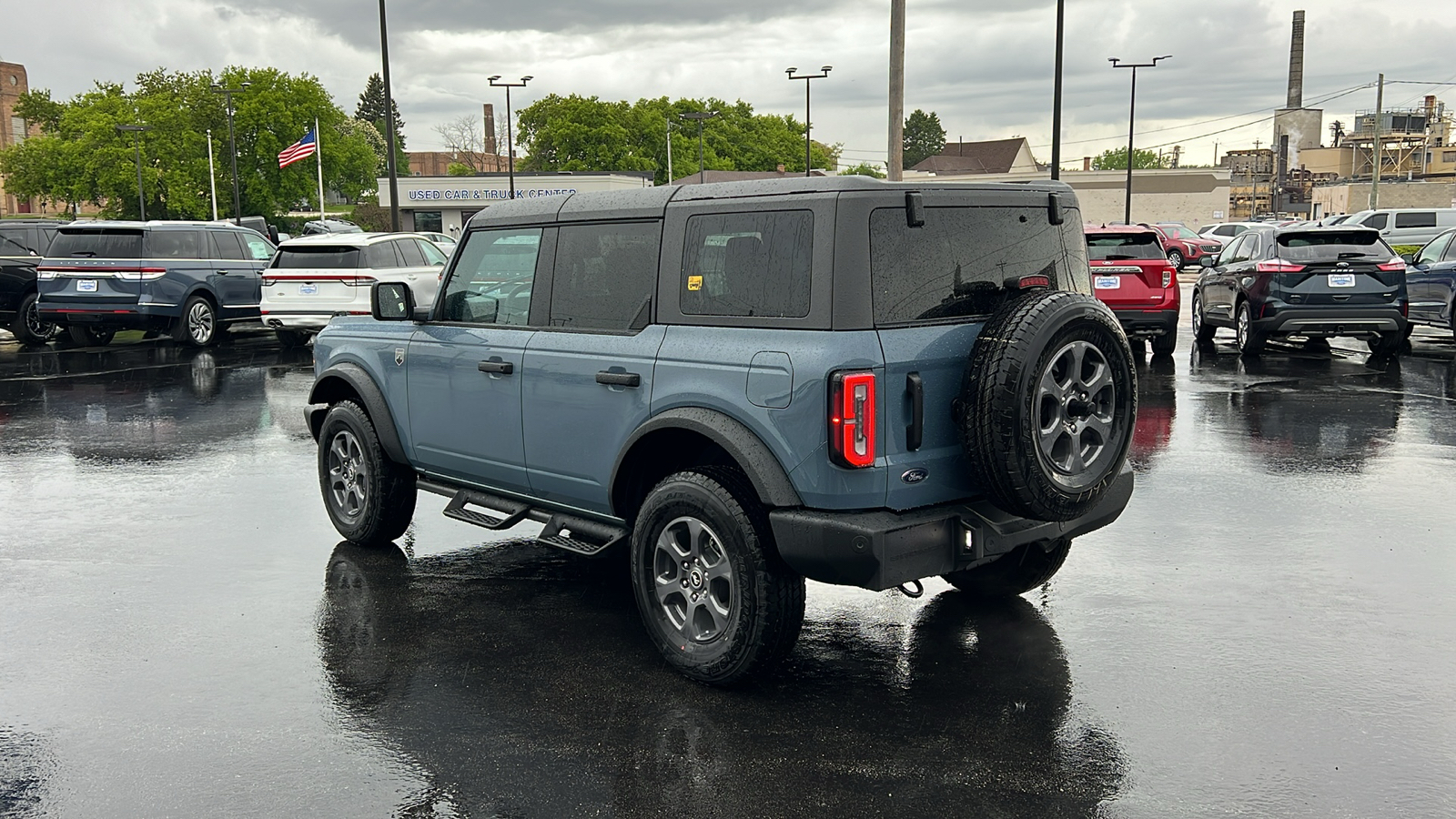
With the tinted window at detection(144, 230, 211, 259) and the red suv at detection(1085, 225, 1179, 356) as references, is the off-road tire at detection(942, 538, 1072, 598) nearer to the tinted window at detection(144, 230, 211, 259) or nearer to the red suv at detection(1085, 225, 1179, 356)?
the red suv at detection(1085, 225, 1179, 356)

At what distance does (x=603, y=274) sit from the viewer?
5.20 metres

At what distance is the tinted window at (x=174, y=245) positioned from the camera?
17.5m

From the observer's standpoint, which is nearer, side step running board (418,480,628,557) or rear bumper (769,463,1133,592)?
rear bumper (769,463,1133,592)

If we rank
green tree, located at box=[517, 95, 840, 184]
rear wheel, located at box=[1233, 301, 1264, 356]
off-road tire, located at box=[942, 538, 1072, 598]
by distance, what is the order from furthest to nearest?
green tree, located at box=[517, 95, 840, 184], rear wheel, located at box=[1233, 301, 1264, 356], off-road tire, located at box=[942, 538, 1072, 598]

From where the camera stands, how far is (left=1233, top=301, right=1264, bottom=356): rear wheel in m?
14.8

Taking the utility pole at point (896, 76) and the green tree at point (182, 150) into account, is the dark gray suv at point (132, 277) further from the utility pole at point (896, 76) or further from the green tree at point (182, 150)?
the green tree at point (182, 150)

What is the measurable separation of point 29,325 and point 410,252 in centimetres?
644

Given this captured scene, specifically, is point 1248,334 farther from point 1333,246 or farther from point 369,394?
point 369,394

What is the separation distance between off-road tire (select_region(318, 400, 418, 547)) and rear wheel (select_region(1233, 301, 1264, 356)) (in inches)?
465

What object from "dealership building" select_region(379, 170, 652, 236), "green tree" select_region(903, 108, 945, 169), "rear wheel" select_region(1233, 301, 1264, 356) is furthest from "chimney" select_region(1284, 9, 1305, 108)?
"rear wheel" select_region(1233, 301, 1264, 356)

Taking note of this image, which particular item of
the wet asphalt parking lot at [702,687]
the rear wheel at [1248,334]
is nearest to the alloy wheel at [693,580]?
the wet asphalt parking lot at [702,687]

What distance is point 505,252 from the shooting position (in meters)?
5.78

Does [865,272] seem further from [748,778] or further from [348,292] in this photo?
A: [348,292]

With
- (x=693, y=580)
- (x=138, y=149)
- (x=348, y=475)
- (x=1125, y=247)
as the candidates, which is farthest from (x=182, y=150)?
(x=693, y=580)
